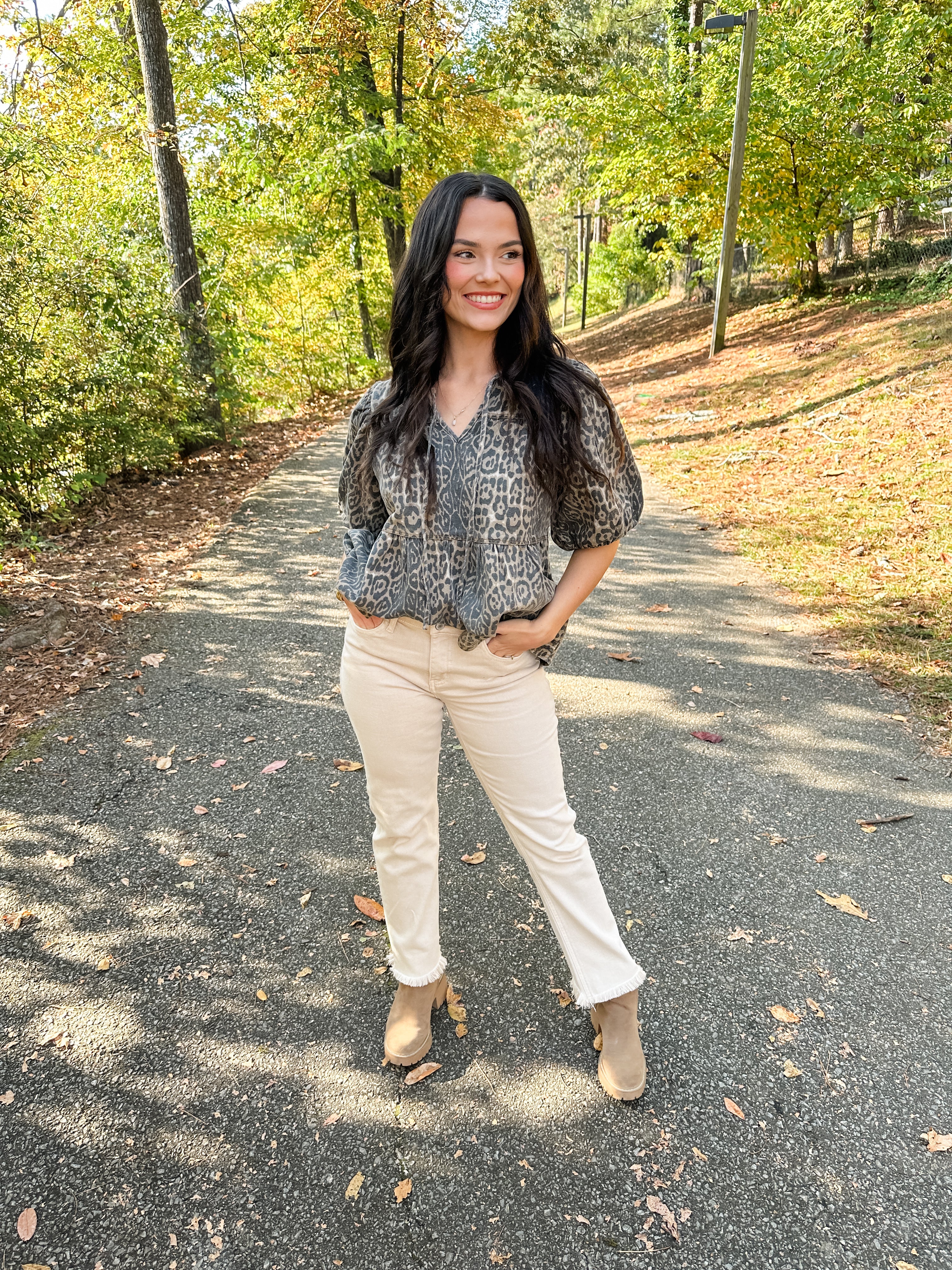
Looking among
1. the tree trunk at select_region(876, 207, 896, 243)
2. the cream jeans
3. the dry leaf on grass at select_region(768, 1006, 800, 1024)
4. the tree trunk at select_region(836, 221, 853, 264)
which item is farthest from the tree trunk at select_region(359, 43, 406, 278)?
the dry leaf on grass at select_region(768, 1006, 800, 1024)

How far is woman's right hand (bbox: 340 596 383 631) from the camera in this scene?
186 cm

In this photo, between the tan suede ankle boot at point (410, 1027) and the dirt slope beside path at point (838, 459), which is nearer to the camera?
the tan suede ankle boot at point (410, 1027)

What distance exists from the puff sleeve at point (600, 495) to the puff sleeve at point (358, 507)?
0.46m

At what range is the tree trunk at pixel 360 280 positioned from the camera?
53.6ft

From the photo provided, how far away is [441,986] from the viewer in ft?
7.60

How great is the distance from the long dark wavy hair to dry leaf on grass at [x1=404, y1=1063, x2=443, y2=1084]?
1.51 meters

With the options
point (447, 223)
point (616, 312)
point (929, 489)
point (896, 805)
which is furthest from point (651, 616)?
point (616, 312)

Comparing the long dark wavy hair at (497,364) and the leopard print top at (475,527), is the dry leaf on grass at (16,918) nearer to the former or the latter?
the leopard print top at (475,527)

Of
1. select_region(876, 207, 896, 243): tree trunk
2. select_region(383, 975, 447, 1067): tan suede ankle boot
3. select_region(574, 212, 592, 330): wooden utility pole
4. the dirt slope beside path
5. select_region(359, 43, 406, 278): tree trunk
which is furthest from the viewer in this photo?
select_region(574, 212, 592, 330): wooden utility pole

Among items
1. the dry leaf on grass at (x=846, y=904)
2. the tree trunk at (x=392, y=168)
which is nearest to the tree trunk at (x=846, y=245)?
the tree trunk at (x=392, y=168)

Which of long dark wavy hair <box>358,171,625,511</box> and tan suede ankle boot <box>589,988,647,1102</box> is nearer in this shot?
long dark wavy hair <box>358,171,625,511</box>

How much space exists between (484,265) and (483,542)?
61 cm

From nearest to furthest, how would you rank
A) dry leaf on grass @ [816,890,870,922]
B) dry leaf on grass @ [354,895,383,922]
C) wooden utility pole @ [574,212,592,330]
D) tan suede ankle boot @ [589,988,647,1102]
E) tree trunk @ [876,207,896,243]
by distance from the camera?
tan suede ankle boot @ [589,988,647,1102] < dry leaf on grass @ [816,890,870,922] < dry leaf on grass @ [354,895,383,922] < tree trunk @ [876,207,896,243] < wooden utility pole @ [574,212,592,330]

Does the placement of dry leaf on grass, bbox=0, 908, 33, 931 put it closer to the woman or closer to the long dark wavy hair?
the woman
